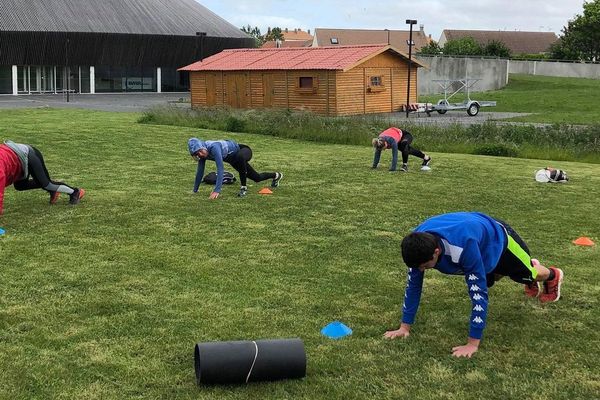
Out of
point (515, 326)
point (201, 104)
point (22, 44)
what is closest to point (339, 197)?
point (515, 326)

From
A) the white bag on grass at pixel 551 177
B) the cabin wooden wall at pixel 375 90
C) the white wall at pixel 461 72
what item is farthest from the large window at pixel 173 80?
the white bag on grass at pixel 551 177

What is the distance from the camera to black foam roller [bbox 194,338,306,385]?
13.9 feet

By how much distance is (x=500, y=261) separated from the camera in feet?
16.7

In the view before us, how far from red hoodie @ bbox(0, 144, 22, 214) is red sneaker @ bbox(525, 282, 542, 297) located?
6.56 meters

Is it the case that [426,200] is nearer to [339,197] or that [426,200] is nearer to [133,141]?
[339,197]

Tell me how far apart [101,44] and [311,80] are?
31.3 m

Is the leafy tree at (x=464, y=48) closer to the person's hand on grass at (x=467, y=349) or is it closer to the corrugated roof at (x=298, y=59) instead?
the corrugated roof at (x=298, y=59)

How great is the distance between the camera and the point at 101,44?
60.1 meters

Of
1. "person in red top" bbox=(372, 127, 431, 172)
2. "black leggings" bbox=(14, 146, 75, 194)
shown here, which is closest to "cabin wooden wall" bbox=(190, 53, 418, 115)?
"person in red top" bbox=(372, 127, 431, 172)

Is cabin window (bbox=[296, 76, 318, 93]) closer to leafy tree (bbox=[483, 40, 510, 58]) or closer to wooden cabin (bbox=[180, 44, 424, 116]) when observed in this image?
wooden cabin (bbox=[180, 44, 424, 116])

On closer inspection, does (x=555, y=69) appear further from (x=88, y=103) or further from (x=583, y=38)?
(x=88, y=103)

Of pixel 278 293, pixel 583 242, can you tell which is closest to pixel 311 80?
pixel 583 242

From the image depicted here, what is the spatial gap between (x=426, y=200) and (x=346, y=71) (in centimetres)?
2482

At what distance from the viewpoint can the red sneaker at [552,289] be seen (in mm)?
5789
